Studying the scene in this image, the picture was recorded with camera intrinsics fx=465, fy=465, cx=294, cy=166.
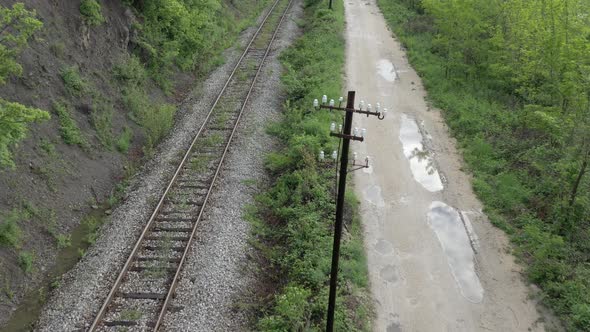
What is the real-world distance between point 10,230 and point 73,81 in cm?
713

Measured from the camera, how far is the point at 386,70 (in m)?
28.1

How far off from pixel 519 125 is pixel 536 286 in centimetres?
949

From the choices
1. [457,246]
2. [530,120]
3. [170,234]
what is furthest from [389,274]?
[530,120]

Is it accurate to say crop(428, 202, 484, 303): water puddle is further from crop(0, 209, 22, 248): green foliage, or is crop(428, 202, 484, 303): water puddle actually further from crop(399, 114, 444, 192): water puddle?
crop(0, 209, 22, 248): green foliage

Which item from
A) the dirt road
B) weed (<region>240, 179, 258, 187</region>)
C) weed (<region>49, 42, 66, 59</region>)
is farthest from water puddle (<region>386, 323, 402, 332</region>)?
weed (<region>49, 42, 66, 59</region>)

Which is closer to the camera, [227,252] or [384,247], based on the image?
[227,252]

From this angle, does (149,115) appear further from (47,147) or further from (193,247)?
(193,247)

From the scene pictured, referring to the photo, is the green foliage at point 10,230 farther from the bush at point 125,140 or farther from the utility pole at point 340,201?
the utility pole at point 340,201

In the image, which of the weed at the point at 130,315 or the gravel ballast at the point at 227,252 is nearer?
the weed at the point at 130,315

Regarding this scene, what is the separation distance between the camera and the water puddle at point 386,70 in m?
27.0

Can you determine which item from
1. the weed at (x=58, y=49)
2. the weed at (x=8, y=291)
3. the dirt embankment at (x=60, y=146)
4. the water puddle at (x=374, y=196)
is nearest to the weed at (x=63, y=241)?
the dirt embankment at (x=60, y=146)

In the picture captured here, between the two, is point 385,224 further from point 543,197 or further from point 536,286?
point 543,197

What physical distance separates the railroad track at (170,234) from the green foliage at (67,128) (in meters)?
3.62

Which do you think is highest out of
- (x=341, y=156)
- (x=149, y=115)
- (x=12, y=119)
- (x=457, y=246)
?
(x=12, y=119)
